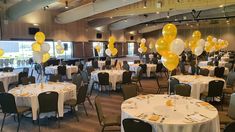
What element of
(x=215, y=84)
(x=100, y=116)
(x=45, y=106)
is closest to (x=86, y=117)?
(x=45, y=106)

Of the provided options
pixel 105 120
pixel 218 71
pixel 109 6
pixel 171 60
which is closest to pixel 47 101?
pixel 105 120

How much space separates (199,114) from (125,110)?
3.95 ft

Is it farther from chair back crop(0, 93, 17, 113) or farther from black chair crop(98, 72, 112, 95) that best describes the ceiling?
chair back crop(0, 93, 17, 113)

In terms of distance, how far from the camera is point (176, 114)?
341cm

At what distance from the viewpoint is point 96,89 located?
9195mm

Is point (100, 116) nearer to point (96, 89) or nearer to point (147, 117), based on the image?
point (147, 117)

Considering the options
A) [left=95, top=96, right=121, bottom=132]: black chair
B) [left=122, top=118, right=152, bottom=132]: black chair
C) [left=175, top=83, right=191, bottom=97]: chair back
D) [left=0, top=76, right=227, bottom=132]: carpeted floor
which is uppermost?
[left=175, top=83, right=191, bottom=97]: chair back

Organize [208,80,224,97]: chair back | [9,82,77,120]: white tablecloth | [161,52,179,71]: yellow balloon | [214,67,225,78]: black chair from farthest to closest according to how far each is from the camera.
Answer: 1. [214,67,225,78]: black chair
2. [208,80,224,97]: chair back
3. [9,82,77,120]: white tablecloth
4. [161,52,179,71]: yellow balloon

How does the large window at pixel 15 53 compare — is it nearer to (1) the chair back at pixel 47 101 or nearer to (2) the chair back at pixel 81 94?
(2) the chair back at pixel 81 94

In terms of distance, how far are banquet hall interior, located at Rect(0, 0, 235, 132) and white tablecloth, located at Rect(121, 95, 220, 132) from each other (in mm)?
14

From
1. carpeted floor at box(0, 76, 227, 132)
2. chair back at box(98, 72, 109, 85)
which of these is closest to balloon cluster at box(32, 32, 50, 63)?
carpeted floor at box(0, 76, 227, 132)

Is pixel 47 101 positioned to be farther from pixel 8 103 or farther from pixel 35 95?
pixel 8 103

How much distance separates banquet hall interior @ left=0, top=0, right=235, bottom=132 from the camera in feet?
12.1

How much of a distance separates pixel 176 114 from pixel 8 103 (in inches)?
139
